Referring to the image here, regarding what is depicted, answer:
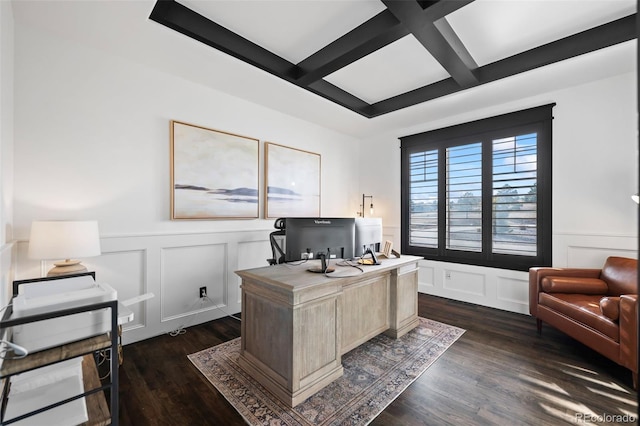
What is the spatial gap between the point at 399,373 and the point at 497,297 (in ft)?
7.51

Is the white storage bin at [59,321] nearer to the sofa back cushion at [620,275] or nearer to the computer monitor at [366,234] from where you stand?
the computer monitor at [366,234]

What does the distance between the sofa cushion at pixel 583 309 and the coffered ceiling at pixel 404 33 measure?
7.43 ft

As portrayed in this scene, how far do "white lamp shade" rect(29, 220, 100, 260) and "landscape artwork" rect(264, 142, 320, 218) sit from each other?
78.6 inches

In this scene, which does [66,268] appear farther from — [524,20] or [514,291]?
[514,291]

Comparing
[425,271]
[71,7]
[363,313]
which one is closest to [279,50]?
[71,7]

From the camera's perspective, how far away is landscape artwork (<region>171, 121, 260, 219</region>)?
2.94 m

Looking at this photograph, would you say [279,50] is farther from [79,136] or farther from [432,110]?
[432,110]

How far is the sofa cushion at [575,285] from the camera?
2.67 m

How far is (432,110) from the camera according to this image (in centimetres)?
387

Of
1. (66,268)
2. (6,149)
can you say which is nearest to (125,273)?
(66,268)

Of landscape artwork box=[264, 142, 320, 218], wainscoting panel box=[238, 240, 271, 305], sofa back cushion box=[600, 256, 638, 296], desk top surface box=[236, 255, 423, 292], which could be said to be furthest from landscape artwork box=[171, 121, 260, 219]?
sofa back cushion box=[600, 256, 638, 296]

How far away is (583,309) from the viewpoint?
2.33 metres

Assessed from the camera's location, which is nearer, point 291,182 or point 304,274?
point 304,274

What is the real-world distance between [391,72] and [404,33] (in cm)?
92
